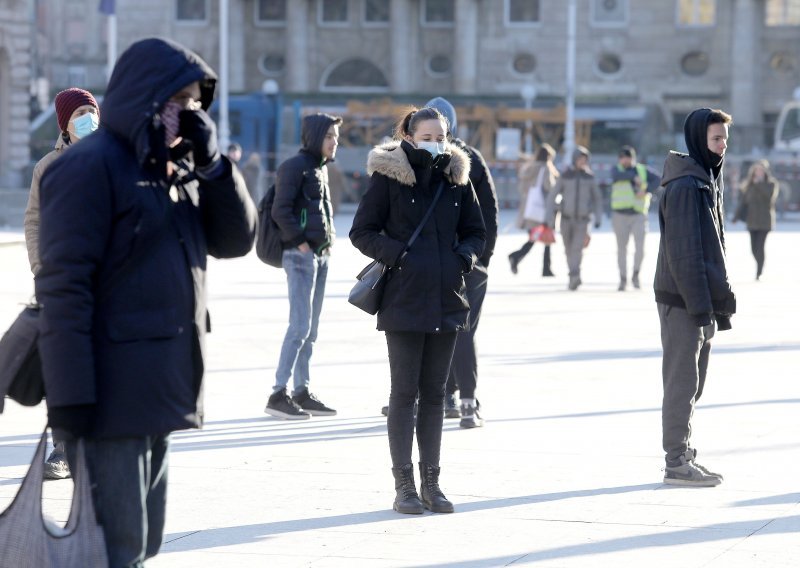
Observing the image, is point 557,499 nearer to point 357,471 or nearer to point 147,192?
point 357,471

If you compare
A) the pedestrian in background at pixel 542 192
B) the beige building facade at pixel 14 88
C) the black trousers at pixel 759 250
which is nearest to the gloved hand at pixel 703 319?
the pedestrian in background at pixel 542 192

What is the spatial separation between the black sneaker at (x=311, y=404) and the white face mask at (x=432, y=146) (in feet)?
9.88

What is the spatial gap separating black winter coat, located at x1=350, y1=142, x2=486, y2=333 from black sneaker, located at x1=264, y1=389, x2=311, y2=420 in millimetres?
2652

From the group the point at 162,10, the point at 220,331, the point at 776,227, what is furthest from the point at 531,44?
the point at 220,331

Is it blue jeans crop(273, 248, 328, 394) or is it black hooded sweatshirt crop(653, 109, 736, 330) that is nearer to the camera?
black hooded sweatshirt crop(653, 109, 736, 330)

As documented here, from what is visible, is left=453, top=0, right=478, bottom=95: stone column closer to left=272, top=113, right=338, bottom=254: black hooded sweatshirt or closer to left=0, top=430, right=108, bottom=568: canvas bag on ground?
left=272, top=113, right=338, bottom=254: black hooded sweatshirt

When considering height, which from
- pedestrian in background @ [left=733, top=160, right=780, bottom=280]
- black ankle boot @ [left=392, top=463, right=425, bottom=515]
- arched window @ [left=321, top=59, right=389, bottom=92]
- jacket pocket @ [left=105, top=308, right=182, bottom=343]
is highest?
jacket pocket @ [left=105, top=308, right=182, bottom=343]

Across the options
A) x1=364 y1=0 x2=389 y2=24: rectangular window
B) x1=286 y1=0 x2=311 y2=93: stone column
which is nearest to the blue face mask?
x1=286 y1=0 x2=311 y2=93: stone column

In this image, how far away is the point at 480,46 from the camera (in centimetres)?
6556

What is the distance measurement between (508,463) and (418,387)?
1.20m

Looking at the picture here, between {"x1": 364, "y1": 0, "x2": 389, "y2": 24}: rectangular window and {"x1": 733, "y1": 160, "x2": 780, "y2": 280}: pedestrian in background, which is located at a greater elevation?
{"x1": 364, "y1": 0, "x2": 389, "y2": 24}: rectangular window

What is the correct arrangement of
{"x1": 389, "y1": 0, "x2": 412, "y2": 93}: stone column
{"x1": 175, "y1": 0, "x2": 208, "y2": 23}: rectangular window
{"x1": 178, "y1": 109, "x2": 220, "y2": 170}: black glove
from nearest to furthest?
{"x1": 178, "y1": 109, "x2": 220, "y2": 170}: black glove → {"x1": 389, "y1": 0, "x2": 412, "y2": 93}: stone column → {"x1": 175, "y1": 0, "x2": 208, "y2": 23}: rectangular window

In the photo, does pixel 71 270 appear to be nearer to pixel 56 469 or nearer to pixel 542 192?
pixel 56 469

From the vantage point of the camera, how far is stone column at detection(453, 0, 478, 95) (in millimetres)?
64812
